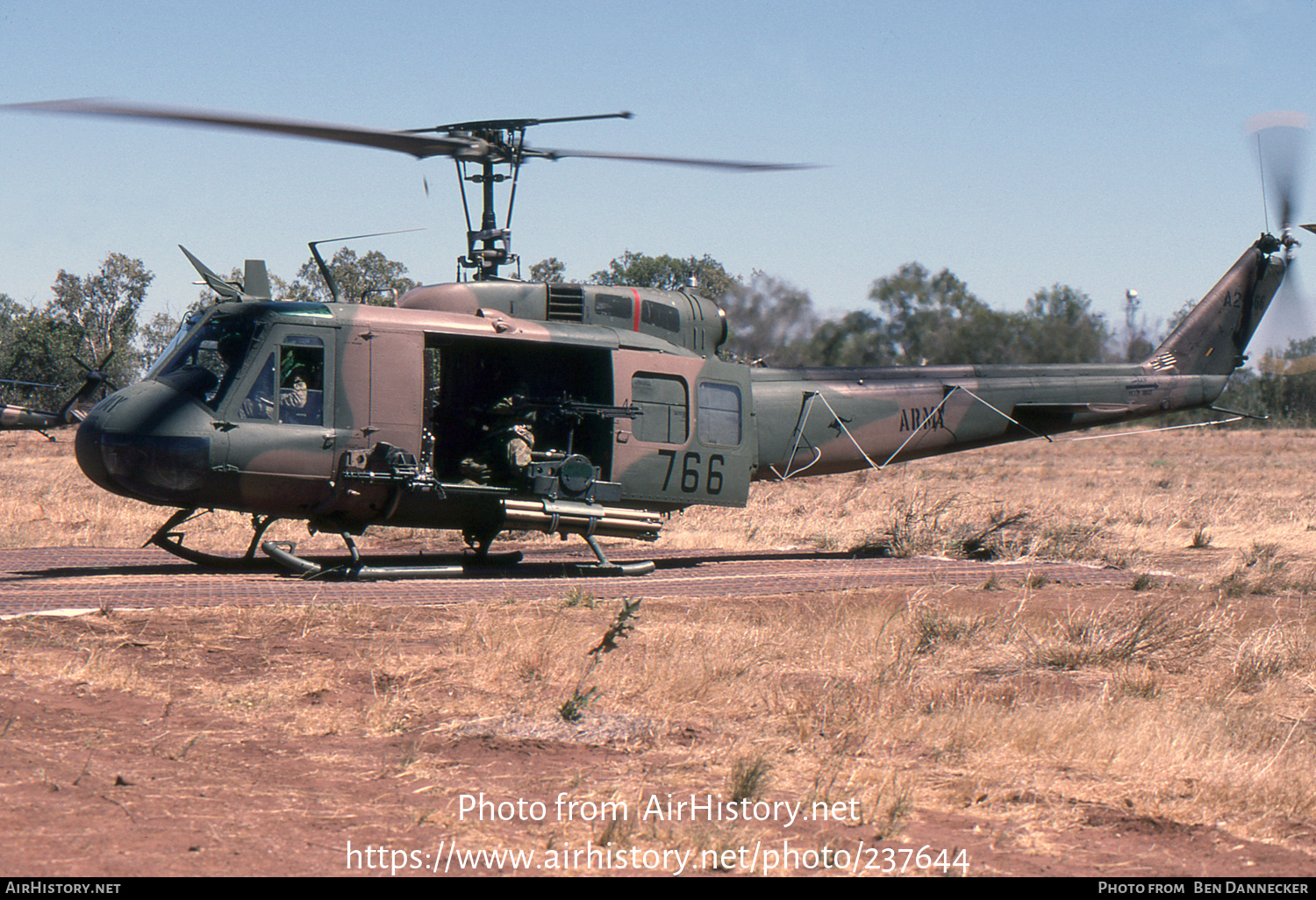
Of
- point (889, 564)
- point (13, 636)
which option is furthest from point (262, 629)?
point (889, 564)

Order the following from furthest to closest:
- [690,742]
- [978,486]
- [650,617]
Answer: [978,486] < [650,617] < [690,742]

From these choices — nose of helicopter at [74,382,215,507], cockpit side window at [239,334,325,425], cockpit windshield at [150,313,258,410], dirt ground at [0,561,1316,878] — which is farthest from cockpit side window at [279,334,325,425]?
dirt ground at [0,561,1316,878]

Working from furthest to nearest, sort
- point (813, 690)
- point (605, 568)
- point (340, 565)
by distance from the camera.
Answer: point (605, 568) → point (340, 565) → point (813, 690)

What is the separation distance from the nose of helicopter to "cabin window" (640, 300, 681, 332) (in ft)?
17.7

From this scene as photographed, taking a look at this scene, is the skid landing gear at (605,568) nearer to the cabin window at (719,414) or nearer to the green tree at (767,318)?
the cabin window at (719,414)

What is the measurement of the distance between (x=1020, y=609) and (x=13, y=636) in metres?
8.54

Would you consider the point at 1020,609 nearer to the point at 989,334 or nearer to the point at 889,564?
the point at 889,564

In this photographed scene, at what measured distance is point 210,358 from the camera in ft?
41.2

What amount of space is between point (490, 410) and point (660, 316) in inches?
96.9

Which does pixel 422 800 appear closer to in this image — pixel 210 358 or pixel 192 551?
pixel 210 358

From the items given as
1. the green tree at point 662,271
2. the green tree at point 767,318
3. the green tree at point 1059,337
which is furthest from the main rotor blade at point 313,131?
the green tree at point 662,271

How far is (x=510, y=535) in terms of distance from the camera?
19.3m

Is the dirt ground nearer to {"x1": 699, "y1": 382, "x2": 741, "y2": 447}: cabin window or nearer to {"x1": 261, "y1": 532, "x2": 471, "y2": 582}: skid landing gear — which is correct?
{"x1": 261, "y1": 532, "x2": 471, "y2": 582}: skid landing gear

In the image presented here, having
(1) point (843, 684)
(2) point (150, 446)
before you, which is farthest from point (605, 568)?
(1) point (843, 684)
